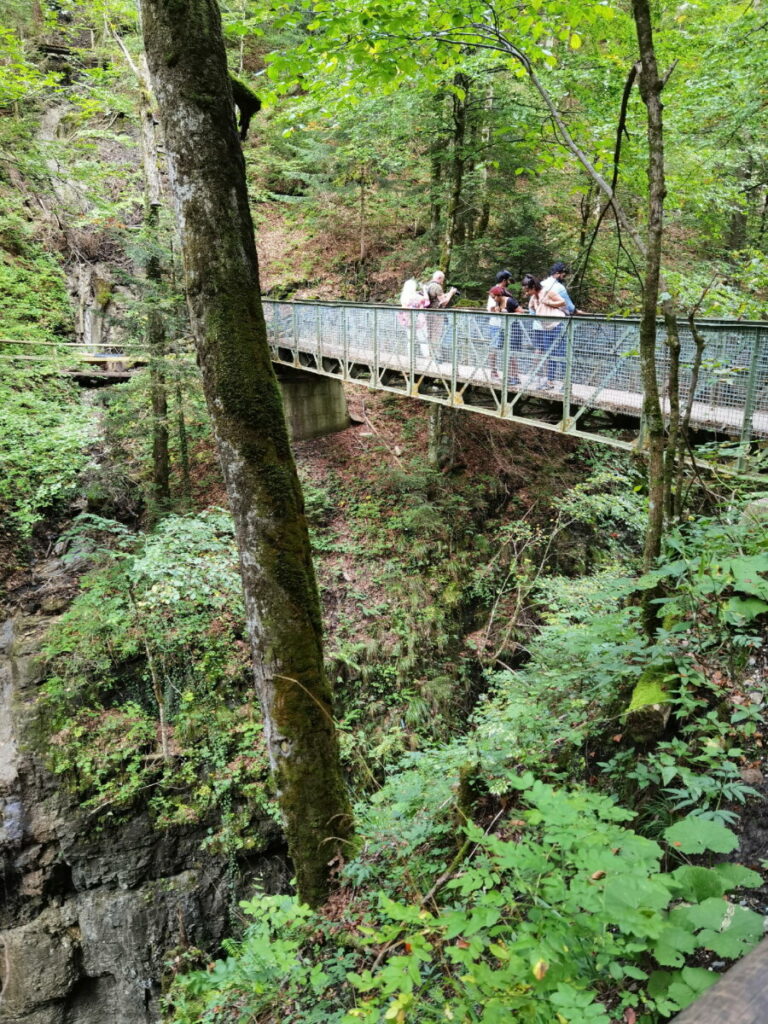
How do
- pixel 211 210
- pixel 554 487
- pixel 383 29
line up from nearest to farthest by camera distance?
pixel 211 210 → pixel 383 29 → pixel 554 487

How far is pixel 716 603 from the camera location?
280 centimetres

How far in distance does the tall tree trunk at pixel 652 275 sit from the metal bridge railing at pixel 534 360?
4.51 feet

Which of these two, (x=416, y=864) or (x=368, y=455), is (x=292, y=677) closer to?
(x=416, y=864)

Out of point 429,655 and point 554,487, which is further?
point 554,487

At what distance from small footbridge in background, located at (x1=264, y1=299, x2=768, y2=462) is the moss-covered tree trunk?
2.51 m

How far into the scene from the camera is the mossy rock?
2691mm

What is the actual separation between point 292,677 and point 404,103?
9.34 meters

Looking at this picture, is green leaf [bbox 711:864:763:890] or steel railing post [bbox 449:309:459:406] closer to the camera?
green leaf [bbox 711:864:763:890]

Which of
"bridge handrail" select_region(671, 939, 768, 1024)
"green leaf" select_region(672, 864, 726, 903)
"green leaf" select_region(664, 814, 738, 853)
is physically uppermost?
"bridge handrail" select_region(671, 939, 768, 1024)

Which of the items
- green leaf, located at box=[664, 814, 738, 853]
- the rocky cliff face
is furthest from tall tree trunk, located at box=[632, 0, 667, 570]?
the rocky cliff face

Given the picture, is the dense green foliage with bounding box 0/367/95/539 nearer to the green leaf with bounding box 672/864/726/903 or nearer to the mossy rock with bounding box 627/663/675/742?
the mossy rock with bounding box 627/663/675/742

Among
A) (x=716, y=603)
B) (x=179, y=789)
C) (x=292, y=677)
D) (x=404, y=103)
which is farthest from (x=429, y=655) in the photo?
(x=404, y=103)

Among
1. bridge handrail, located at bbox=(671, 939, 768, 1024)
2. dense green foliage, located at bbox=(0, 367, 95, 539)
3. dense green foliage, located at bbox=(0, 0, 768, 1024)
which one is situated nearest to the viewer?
bridge handrail, located at bbox=(671, 939, 768, 1024)

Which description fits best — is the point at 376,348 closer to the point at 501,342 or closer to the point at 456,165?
the point at 501,342
